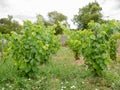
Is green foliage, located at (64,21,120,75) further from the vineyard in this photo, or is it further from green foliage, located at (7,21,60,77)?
green foliage, located at (7,21,60,77)

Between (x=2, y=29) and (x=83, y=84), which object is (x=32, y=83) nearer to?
(x=83, y=84)

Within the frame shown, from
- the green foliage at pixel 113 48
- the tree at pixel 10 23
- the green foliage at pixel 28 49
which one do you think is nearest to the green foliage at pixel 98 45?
the green foliage at pixel 28 49

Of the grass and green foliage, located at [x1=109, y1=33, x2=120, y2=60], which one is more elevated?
green foliage, located at [x1=109, y1=33, x2=120, y2=60]

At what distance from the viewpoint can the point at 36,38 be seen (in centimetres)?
759

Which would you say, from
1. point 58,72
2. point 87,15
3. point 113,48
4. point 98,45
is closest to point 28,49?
point 58,72

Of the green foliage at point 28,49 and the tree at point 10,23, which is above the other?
the tree at point 10,23

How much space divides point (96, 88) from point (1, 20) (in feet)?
157

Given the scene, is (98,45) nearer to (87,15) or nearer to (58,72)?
(58,72)

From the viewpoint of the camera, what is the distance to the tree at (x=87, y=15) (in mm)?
40875

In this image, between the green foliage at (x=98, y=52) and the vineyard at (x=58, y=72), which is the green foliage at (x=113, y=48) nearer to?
the vineyard at (x=58, y=72)

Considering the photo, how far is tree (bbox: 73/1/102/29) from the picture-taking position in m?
40.9

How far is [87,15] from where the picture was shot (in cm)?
4088

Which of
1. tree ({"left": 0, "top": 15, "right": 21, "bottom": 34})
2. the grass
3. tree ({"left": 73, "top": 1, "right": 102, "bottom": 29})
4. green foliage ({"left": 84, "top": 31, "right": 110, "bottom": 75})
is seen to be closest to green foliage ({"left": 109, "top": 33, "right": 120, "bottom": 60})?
the grass

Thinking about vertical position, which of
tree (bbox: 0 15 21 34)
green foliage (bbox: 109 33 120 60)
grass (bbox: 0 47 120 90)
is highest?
tree (bbox: 0 15 21 34)
